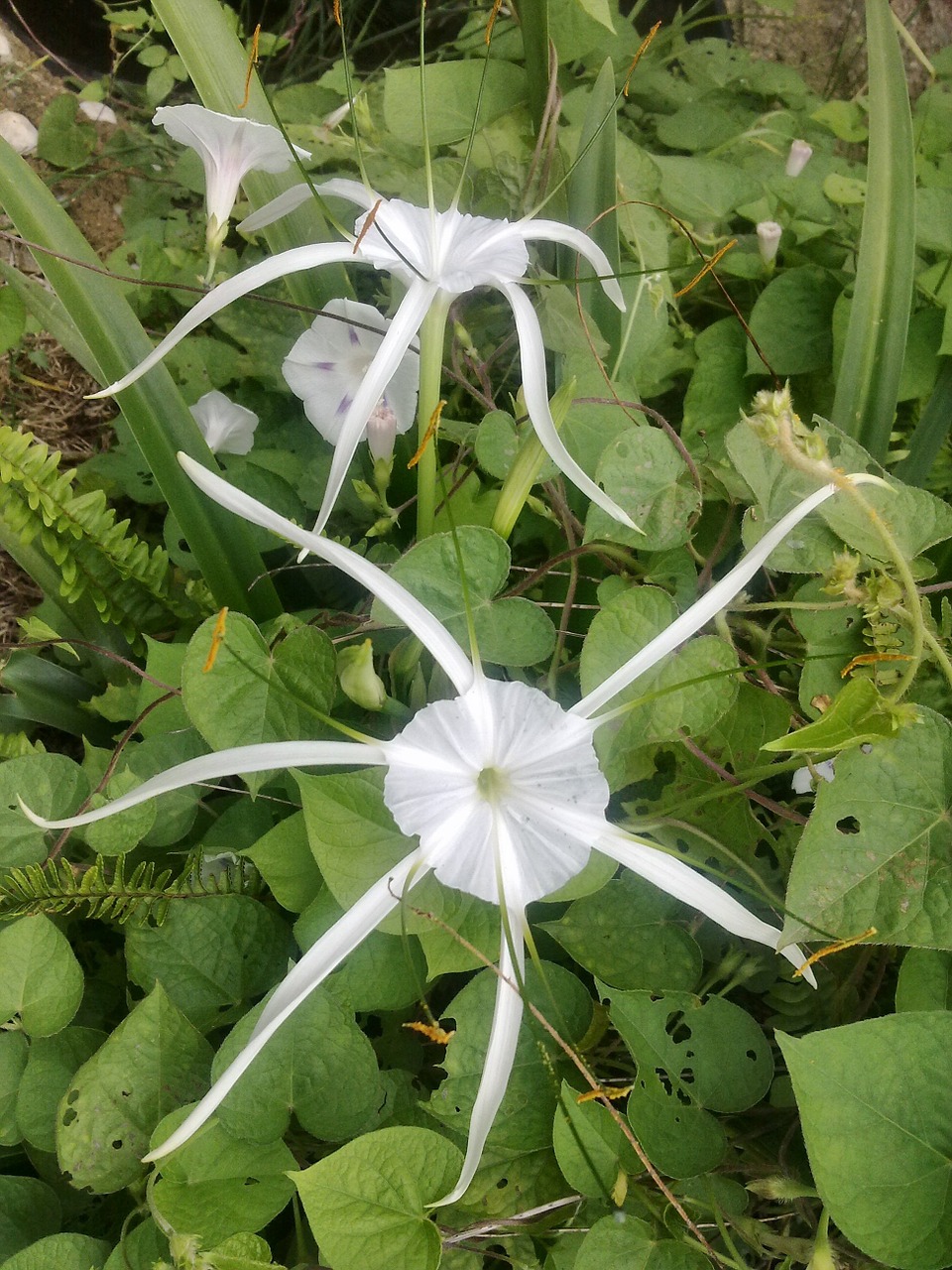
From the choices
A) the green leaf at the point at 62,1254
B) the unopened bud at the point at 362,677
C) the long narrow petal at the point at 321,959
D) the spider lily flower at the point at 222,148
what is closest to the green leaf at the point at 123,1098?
the green leaf at the point at 62,1254

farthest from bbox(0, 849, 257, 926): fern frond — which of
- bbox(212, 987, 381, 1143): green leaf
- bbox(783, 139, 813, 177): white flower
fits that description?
bbox(783, 139, 813, 177): white flower


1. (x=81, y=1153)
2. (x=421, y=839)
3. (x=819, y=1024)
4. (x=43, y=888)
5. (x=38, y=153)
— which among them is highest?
(x=38, y=153)

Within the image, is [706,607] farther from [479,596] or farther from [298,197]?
[298,197]

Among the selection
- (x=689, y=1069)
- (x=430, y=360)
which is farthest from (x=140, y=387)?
(x=689, y=1069)

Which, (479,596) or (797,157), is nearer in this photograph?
(479,596)

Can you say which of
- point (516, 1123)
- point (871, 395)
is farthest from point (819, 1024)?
point (871, 395)

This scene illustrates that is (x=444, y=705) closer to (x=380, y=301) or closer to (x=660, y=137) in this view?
(x=380, y=301)
